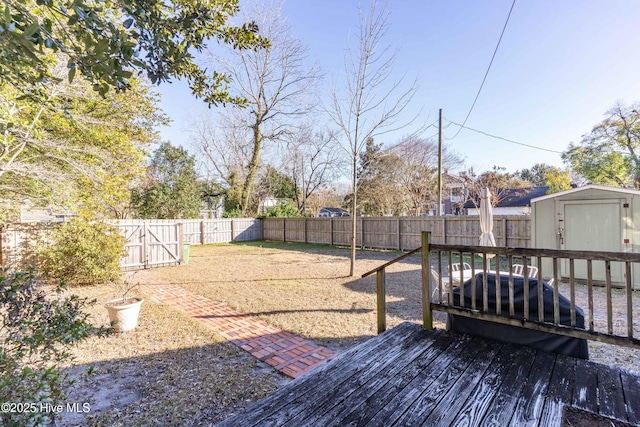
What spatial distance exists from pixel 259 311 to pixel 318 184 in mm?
16781

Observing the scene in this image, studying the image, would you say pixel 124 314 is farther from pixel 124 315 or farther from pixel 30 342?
pixel 30 342

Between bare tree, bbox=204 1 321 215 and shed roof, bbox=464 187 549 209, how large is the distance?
1357cm

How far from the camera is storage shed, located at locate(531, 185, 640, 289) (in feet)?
18.2

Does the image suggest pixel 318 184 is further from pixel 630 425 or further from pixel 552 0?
pixel 630 425

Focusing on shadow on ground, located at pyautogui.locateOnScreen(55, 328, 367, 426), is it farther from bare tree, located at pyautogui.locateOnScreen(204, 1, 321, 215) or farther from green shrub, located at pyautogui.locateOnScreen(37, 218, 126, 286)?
bare tree, located at pyautogui.locateOnScreen(204, 1, 321, 215)

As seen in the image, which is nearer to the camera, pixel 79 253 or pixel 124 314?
pixel 124 314

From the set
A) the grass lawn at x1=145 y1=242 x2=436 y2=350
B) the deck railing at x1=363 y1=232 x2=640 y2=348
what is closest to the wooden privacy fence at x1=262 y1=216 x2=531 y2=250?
the grass lawn at x1=145 y1=242 x2=436 y2=350

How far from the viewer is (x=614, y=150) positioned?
14547mm

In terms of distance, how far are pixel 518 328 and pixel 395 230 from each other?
9641 millimetres

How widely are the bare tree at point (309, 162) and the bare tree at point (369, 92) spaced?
35.5ft

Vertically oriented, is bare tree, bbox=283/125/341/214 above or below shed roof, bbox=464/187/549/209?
above

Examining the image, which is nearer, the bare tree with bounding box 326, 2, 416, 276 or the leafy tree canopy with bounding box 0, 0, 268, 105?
the leafy tree canopy with bounding box 0, 0, 268, 105

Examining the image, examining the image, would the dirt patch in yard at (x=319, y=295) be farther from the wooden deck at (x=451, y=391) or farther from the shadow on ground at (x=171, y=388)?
the wooden deck at (x=451, y=391)

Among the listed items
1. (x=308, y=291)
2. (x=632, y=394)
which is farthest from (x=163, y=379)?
(x=632, y=394)
